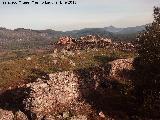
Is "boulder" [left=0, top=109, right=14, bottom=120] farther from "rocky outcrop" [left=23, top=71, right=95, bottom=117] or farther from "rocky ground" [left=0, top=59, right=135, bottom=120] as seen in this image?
"rocky outcrop" [left=23, top=71, right=95, bottom=117]

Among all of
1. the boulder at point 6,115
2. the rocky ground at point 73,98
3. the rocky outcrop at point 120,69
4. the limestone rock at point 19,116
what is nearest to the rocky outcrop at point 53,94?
the rocky ground at point 73,98

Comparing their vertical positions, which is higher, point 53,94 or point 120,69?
point 120,69

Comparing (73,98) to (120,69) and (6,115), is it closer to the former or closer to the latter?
(6,115)

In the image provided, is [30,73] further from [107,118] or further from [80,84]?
[107,118]

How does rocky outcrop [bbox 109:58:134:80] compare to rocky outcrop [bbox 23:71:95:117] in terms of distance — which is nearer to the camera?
rocky outcrop [bbox 23:71:95:117]

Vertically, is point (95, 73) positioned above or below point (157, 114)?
above

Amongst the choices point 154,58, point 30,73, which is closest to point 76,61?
point 30,73

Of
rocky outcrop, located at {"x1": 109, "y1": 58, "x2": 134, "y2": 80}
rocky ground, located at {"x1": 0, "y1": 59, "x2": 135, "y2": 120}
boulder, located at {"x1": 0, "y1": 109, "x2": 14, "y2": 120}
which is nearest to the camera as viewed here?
boulder, located at {"x1": 0, "y1": 109, "x2": 14, "y2": 120}

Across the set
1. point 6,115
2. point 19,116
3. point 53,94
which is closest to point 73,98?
point 53,94

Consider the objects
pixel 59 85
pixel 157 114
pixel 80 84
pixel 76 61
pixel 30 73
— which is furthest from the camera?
pixel 76 61

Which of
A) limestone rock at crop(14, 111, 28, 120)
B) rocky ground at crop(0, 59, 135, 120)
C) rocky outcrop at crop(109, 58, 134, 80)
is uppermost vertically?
rocky outcrop at crop(109, 58, 134, 80)

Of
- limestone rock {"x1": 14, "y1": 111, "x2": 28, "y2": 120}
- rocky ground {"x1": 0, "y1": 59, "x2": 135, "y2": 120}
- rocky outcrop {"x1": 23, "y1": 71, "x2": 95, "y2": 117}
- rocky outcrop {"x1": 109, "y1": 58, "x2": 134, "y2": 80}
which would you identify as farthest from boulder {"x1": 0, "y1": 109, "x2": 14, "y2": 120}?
rocky outcrop {"x1": 109, "y1": 58, "x2": 134, "y2": 80}
